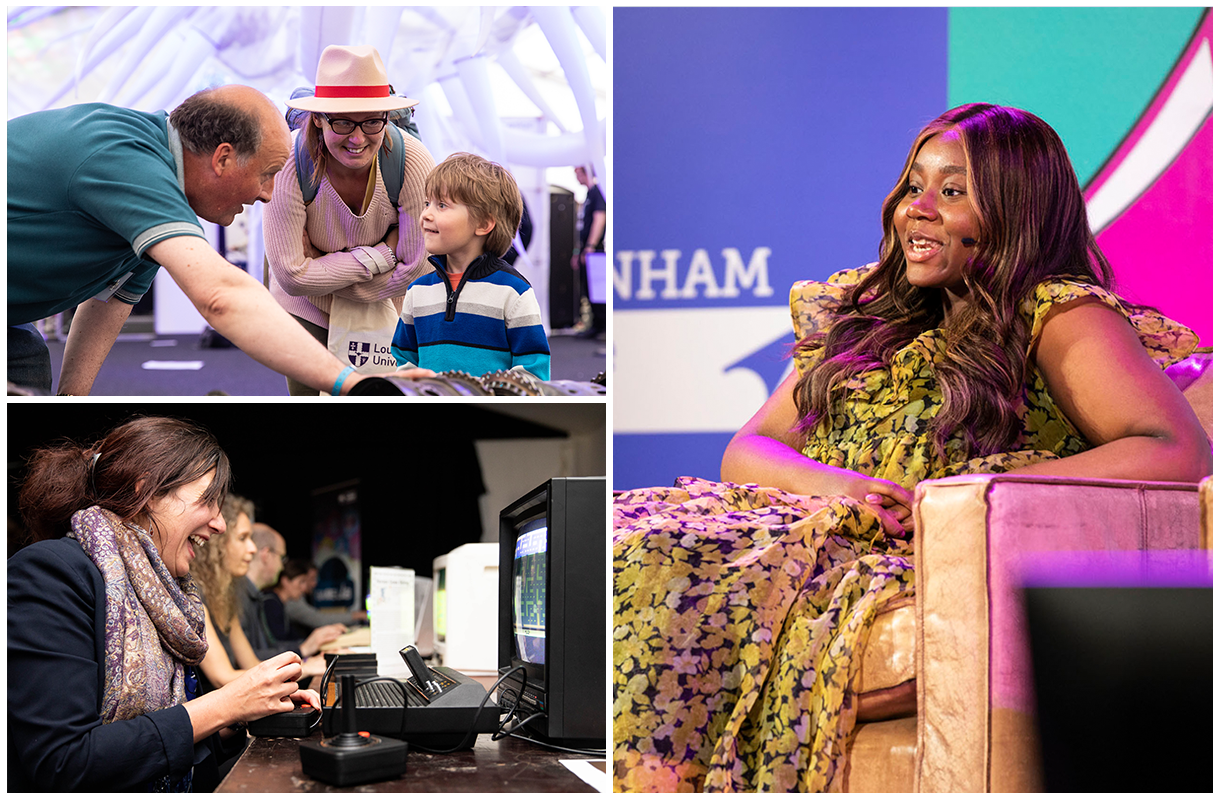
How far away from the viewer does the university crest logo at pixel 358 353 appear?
161cm

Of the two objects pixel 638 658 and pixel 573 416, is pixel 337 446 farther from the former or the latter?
pixel 638 658

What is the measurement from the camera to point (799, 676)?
139 centimetres

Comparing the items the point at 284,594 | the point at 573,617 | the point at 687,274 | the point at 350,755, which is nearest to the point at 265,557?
the point at 284,594

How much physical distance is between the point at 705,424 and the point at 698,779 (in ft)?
3.36

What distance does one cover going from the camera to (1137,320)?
1.80 metres

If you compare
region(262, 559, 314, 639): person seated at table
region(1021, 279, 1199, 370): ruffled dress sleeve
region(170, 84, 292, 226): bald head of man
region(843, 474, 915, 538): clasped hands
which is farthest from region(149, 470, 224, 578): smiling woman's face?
region(262, 559, 314, 639): person seated at table

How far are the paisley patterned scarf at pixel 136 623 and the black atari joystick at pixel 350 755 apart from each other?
0.33m

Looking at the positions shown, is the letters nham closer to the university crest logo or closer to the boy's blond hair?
the boy's blond hair

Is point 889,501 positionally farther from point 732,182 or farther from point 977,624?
point 732,182

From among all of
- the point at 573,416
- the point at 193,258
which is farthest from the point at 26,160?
the point at 573,416

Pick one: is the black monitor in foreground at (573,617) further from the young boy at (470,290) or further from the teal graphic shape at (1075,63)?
the teal graphic shape at (1075,63)

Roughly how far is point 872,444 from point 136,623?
1.36 m

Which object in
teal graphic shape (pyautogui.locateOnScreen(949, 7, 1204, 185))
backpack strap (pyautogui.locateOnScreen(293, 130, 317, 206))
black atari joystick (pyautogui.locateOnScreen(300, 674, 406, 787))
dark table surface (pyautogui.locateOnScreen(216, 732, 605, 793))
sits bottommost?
dark table surface (pyautogui.locateOnScreen(216, 732, 605, 793))

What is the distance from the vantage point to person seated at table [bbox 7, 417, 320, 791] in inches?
50.6
